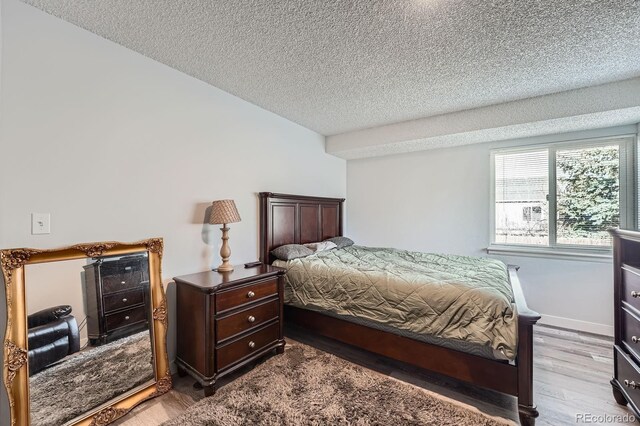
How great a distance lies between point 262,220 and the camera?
3.09 m

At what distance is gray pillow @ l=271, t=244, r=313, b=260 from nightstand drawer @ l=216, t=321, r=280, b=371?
2.41 feet

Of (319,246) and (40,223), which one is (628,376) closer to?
(319,246)

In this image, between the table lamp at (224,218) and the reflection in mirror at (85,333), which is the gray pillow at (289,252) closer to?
the table lamp at (224,218)

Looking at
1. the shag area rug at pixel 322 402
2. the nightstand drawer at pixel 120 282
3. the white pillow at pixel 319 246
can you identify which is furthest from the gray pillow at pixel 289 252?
the nightstand drawer at pixel 120 282

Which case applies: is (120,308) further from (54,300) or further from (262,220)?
(262,220)

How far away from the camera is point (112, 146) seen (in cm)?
192

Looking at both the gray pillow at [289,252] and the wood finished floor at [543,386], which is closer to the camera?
the wood finished floor at [543,386]

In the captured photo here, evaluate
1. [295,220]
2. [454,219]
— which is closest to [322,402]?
[295,220]

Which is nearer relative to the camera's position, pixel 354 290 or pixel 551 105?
pixel 354 290

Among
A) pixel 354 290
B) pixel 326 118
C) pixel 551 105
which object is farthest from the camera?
pixel 326 118

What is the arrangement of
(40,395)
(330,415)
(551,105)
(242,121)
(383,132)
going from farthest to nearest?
1. (383,132)
2. (242,121)
3. (551,105)
4. (330,415)
5. (40,395)

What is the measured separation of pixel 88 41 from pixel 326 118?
7.45 feet

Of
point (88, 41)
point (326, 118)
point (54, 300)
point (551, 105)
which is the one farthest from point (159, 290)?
point (551, 105)

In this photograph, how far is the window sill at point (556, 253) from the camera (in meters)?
2.97
